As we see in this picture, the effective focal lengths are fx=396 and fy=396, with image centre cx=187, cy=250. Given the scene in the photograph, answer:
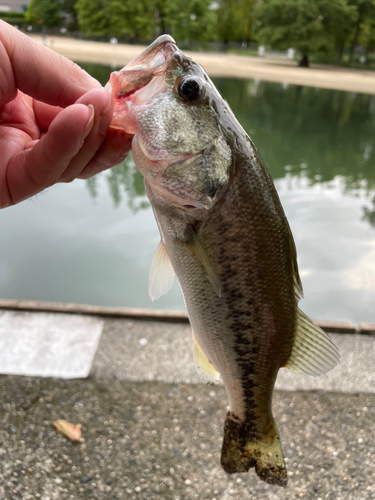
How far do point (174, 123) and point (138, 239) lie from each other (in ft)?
13.9

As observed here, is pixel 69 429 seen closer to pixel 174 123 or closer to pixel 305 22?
pixel 174 123

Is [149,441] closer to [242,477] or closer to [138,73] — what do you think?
[242,477]

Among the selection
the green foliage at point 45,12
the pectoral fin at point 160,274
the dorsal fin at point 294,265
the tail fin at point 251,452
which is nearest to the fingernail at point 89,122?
the pectoral fin at point 160,274

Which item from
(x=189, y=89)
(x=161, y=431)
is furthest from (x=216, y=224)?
(x=161, y=431)

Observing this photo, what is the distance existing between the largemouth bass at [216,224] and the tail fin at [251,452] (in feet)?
0.05

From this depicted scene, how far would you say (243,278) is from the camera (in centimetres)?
148

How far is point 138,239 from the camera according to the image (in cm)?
552

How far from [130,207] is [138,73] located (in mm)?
5214

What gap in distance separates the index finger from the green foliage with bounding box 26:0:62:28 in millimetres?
54027

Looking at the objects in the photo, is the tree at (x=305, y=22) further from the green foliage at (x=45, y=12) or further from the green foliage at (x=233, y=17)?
the green foliage at (x=45, y=12)

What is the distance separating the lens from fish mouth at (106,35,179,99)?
1347 mm

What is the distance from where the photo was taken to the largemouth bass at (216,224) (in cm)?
136

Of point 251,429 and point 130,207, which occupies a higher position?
point 251,429

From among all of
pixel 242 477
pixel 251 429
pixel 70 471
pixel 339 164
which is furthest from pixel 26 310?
pixel 339 164
